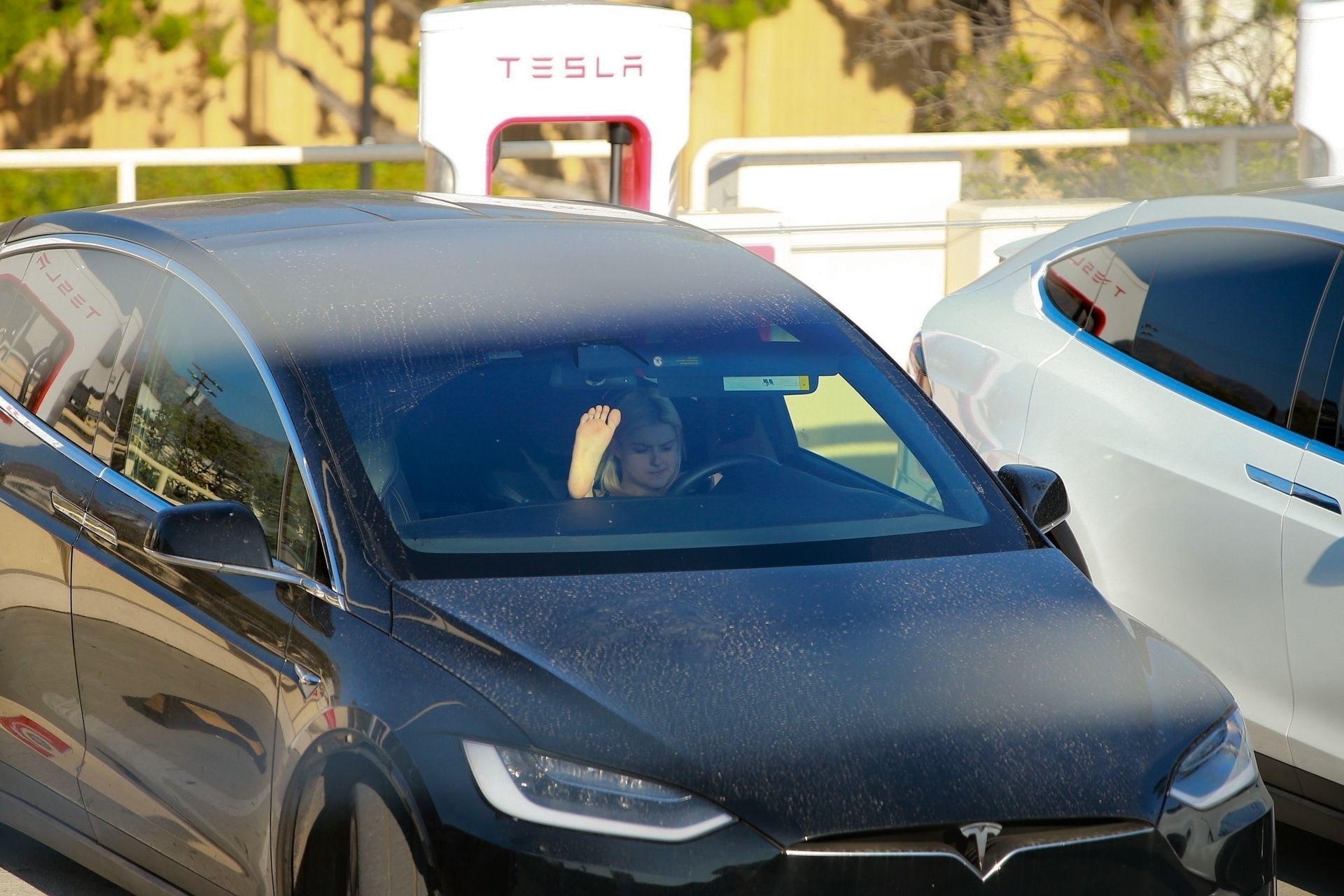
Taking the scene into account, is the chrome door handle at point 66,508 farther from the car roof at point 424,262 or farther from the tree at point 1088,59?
the tree at point 1088,59

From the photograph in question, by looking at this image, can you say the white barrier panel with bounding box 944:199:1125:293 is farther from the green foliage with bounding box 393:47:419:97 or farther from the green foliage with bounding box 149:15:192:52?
the green foliage with bounding box 149:15:192:52

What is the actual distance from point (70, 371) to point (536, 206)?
119cm

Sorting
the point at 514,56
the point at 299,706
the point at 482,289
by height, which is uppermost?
the point at 514,56

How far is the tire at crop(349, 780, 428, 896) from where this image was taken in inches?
115

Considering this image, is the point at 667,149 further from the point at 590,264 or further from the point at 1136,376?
the point at 590,264

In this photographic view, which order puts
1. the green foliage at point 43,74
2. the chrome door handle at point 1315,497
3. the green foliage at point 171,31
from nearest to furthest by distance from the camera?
the chrome door handle at point 1315,497, the green foliage at point 171,31, the green foliage at point 43,74

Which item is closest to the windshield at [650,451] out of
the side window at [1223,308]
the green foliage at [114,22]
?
the side window at [1223,308]

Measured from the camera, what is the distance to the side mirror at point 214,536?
3336 mm

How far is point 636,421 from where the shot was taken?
3.88m

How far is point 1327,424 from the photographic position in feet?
15.0

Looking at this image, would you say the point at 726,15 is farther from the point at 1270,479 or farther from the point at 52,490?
the point at 52,490

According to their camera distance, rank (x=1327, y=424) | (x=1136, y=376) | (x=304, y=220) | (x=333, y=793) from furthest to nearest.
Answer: (x=1136, y=376), (x=1327, y=424), (x=304, y=220), (x=333, y=793)

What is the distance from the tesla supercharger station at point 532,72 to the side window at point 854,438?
2132 millimetres

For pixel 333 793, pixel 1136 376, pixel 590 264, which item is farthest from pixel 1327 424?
pixel 333 793
